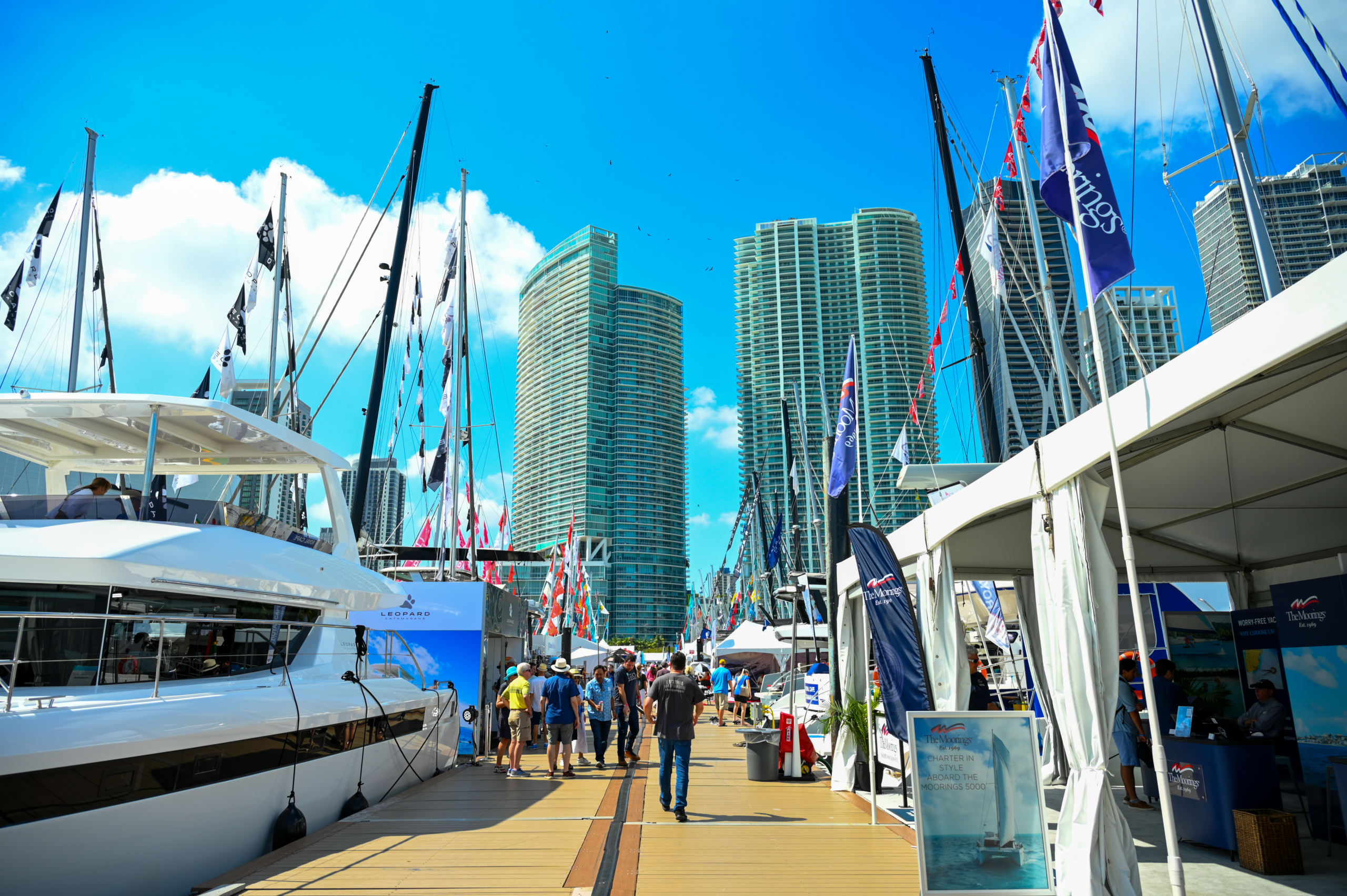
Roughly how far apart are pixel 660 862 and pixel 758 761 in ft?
16.5

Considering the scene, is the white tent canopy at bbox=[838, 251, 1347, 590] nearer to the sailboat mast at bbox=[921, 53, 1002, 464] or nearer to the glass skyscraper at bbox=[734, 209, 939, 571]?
the sailboat mast at bbox=[921, 53, 1002, 464]

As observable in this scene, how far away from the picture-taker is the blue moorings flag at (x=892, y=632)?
7.55 metres

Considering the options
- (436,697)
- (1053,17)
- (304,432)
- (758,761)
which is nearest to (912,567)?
(758,761)

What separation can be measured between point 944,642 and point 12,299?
18.8 meters

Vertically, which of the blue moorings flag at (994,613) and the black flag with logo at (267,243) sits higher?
the black flag with logo at (267,243)

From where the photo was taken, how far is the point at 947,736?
574 cm

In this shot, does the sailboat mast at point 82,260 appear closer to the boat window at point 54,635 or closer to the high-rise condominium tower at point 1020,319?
the boat window at point 54,635

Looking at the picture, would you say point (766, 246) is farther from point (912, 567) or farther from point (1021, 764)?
point (1021, 764)

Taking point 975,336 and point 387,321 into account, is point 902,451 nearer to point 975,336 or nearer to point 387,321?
point 975,336

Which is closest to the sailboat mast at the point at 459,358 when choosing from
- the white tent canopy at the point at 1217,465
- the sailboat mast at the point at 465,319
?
the sailboat mast at the point at 465,319

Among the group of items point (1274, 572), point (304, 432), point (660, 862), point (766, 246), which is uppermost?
point (766, 246)

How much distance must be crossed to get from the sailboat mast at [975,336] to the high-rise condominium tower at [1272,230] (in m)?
3.87

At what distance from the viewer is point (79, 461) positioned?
11055 mm

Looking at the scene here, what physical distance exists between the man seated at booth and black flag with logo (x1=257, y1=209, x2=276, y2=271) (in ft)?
60.7
